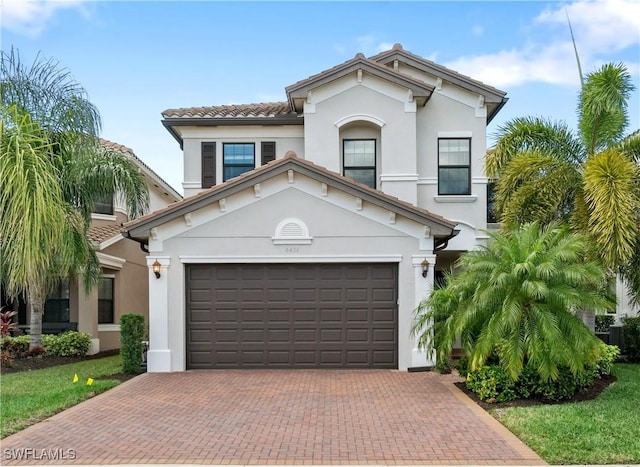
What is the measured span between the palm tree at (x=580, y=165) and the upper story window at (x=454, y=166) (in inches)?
107

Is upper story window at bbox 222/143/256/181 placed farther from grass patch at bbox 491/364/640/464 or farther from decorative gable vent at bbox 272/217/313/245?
grass patch at bbox 491/364/640/464

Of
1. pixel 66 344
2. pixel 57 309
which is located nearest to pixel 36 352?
pixel 66 344

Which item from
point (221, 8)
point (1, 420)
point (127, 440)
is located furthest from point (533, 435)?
point (221, 8)

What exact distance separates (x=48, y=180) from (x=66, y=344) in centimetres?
584

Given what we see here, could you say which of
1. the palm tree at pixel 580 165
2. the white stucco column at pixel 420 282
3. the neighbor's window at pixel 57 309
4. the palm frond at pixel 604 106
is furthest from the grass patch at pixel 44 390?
the palm frond at pixel 604 106

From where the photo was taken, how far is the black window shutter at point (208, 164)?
1661cm

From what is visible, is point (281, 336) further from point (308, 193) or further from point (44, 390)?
point (44, 390)

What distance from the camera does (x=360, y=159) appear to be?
15.9 metres

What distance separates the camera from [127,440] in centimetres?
742

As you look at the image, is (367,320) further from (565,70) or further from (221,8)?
(565,70)

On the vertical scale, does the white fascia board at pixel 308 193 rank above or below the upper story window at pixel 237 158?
below

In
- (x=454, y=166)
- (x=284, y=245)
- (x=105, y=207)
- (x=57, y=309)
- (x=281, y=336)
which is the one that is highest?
(x=454, y=166)

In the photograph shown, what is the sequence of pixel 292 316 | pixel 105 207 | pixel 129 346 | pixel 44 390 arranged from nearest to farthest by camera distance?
pixel 44 390, pixel 129 346, pixel 292 316, pixel 105 207

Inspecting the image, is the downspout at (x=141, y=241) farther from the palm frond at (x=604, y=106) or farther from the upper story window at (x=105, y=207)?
the palm frond at (x=604, y=106)
